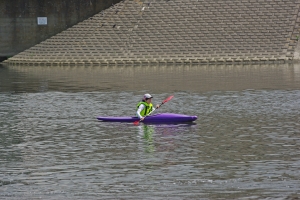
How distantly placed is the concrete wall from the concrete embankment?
156cm

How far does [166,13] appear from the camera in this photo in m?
88.7

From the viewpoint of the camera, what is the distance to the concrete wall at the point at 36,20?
92438 mm

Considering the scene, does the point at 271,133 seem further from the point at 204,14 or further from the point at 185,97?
the point at 204,14

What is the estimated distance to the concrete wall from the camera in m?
92.4

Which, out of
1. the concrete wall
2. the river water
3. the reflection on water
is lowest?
the reflection on water

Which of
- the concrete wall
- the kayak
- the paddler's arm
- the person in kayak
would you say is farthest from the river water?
the concrete wall

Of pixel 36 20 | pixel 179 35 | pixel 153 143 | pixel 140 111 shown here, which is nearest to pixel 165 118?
pixel 140 111

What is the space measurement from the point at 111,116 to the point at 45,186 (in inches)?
653

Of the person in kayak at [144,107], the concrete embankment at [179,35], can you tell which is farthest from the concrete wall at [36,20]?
the person in kayak at [144,107]

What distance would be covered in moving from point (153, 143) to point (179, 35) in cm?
5591

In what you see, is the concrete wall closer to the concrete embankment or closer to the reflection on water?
the concrete embankment

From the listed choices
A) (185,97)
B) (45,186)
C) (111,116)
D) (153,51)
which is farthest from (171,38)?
(45,186)

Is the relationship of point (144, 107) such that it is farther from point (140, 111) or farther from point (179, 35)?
point (179, 35)

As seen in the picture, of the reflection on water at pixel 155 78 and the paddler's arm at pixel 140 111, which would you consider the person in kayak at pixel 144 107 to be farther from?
the reflection on water at pixel 155 78
